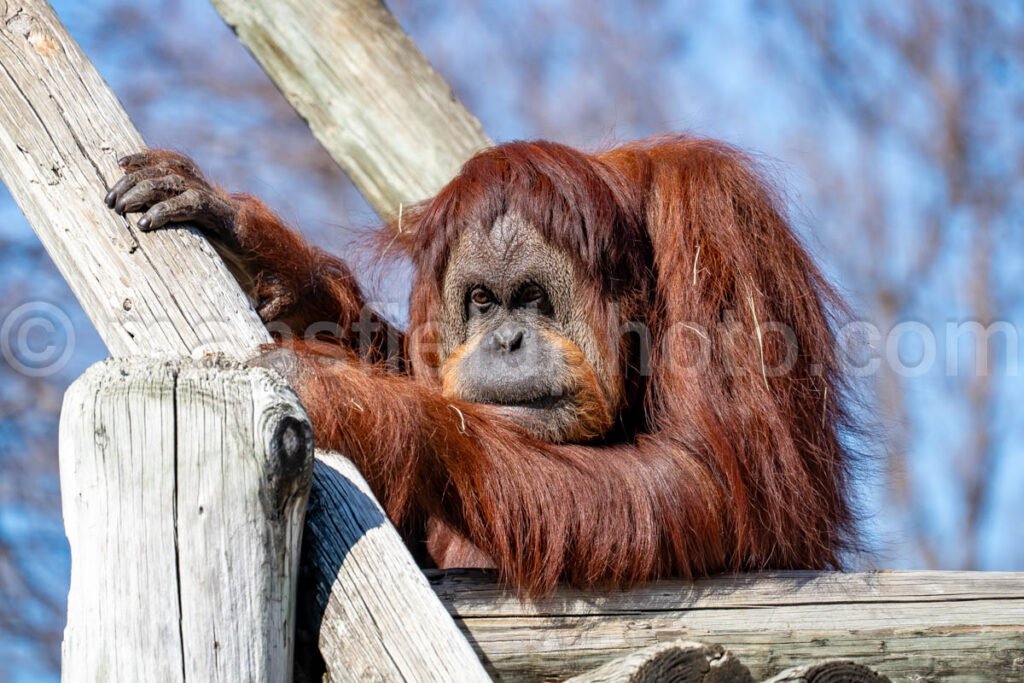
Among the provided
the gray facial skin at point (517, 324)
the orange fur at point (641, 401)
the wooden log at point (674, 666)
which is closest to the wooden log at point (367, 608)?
the wooden log at point (674, 666)

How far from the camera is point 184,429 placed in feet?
6.77

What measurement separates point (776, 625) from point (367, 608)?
3.41 feet

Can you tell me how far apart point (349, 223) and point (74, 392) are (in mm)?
2027

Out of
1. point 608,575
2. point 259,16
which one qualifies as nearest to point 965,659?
point 608,575

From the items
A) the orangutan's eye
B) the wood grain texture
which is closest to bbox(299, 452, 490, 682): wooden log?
the wood grain texture

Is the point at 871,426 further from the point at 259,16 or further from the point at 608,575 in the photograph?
the point at 259,16

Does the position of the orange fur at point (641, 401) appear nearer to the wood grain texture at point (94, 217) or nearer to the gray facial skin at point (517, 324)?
the gray facial skin at point (517, 324)

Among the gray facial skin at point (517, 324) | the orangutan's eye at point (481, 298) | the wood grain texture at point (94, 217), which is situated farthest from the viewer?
the orangutan's eye at point (481, 298)

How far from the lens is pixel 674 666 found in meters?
2.39

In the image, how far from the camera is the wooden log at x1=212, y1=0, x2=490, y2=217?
4.64m

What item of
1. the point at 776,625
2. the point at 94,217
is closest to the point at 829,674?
the point at 776,625

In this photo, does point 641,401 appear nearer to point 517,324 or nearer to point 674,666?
point 517,324

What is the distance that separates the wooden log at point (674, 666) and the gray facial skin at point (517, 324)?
0.89 metres

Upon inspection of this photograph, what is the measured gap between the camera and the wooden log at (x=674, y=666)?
235 centimetres
